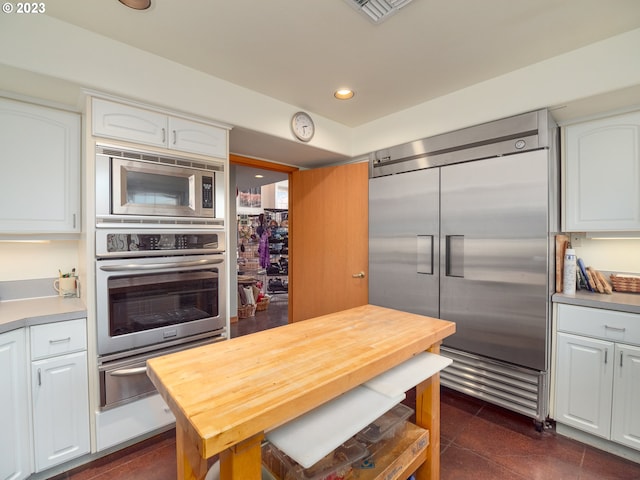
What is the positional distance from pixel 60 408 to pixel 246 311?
3.30 m

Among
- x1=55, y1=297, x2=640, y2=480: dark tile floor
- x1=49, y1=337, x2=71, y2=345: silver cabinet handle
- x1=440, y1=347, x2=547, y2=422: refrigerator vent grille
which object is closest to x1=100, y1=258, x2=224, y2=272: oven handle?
x1=49, y1=337, x2=71, y2=345: silver cabinet handle

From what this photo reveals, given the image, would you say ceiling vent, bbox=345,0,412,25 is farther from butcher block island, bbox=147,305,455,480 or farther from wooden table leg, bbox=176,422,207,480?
wooden table leg, bbox=176,422,207,480

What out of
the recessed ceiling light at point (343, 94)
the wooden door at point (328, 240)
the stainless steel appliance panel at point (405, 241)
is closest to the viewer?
the recessed ceiling light at point (343, 94)

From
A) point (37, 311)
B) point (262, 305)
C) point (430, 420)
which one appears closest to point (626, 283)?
point (430, 420)

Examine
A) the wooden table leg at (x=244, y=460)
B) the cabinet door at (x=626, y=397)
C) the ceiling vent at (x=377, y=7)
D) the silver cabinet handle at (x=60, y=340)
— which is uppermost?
the ceiling vent at (x=377, y=7)

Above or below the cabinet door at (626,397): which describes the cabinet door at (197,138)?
above

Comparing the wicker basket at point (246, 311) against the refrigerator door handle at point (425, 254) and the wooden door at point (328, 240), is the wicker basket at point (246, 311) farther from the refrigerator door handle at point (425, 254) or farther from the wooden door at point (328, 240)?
the refrigerator door handle at point (425, 254)

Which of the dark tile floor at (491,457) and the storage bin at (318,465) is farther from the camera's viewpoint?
the dark tile floor at (491,457)

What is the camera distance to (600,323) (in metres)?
1.93

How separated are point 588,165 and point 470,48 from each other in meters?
1.18

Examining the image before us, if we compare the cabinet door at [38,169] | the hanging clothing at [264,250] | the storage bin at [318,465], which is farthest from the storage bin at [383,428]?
the hanging clothing at [264,250]

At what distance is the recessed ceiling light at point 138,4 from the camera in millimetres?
1509

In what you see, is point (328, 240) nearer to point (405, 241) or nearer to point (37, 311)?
point (405, 241)

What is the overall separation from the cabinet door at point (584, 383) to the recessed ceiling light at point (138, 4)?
3.15 meters
